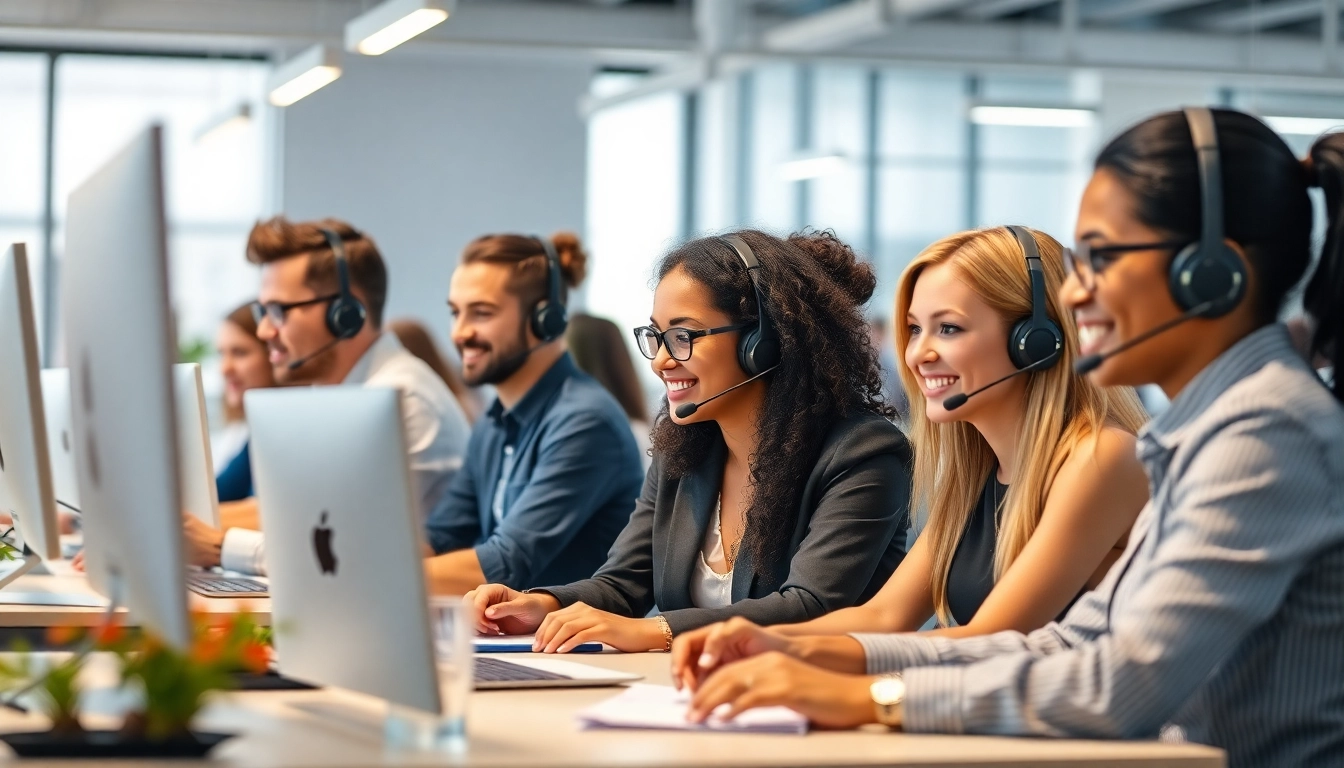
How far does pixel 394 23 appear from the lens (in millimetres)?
4656

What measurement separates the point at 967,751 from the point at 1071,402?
872 mm

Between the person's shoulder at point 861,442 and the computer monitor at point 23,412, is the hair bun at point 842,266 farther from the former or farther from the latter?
the computer monitor at point 23,412

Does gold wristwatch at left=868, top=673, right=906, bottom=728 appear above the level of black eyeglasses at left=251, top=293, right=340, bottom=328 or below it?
below

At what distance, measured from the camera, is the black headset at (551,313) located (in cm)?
344

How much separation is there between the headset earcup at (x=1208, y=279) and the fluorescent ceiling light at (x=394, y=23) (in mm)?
3283

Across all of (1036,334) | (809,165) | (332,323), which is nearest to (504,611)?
(1036,334)

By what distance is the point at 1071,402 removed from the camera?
2.08 m

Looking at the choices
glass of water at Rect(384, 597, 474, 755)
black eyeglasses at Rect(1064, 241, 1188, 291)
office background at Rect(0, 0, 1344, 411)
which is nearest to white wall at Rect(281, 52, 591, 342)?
office background at Rect(0, 0, 1344, 411)

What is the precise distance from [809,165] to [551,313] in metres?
6.15

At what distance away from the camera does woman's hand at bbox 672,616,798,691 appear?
1.51m

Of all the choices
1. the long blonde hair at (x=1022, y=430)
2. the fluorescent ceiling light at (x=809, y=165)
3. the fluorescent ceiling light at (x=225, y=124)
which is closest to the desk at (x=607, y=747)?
the long blonde hair at (x=1022, y=430)

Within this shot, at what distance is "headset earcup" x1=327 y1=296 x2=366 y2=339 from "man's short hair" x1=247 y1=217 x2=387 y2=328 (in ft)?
0.18

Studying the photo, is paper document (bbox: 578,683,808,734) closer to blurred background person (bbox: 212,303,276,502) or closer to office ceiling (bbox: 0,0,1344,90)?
blurred background person (bbox: 212,303,276,502)

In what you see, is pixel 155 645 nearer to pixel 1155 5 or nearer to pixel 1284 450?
pixel 1284 450
